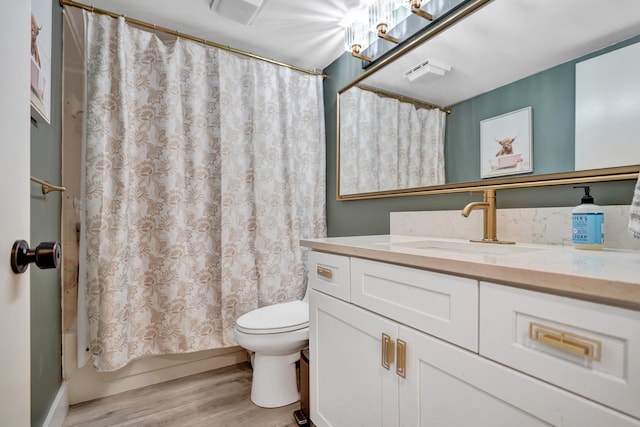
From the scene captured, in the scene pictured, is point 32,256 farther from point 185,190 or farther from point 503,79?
point 503,79

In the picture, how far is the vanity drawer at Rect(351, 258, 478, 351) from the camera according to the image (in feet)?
2.23

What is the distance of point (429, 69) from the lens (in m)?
1.42

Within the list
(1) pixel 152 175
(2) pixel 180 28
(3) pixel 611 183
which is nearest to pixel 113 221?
(1) pixel 152 175

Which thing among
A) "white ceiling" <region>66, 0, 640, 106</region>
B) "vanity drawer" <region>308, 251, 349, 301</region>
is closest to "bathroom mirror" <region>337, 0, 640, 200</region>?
"white ceiling" <region>66, 0, 640, 106</region>

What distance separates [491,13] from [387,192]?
2.92ft

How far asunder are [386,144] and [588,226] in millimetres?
1039

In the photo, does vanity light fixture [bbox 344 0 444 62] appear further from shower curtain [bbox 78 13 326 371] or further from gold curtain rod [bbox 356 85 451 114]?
shower curtain [bbox 78 13 326 371]

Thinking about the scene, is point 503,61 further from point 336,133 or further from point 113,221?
point 113,221

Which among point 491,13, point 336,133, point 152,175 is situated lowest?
point 152,175

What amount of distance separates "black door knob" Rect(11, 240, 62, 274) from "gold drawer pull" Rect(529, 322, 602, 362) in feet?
2.94

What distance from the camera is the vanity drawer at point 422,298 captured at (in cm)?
68

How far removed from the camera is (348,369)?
1048 mm

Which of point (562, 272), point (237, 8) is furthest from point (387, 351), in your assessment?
point (237, 8)

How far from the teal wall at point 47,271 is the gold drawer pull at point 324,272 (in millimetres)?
1059
